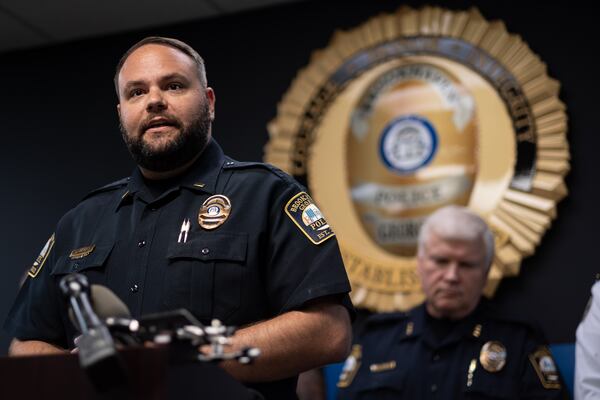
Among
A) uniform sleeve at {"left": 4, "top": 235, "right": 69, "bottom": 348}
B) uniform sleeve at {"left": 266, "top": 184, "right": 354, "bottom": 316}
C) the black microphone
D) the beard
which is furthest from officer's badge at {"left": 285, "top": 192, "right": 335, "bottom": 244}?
the black microphone

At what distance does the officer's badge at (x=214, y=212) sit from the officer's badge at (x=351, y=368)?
1465 mm

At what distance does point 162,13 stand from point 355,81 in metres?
1.02

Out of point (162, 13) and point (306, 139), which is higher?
point (162, 13)

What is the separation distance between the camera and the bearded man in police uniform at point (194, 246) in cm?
142

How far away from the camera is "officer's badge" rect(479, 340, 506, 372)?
2.70 metres

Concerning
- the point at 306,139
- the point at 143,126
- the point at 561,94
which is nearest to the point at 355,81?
the point at 306,139

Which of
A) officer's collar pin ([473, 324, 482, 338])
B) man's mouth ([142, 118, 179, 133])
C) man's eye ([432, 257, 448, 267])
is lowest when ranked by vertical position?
officer's collar pin ([473, 324, 482, 338])

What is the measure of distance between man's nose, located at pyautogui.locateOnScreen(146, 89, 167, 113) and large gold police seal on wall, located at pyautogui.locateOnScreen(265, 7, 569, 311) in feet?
6.48

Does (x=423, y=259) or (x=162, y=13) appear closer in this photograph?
(x=423, y=259)

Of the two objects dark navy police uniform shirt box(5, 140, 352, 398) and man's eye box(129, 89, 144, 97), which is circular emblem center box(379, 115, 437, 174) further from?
man's eye box(129, 89, 144, 97)

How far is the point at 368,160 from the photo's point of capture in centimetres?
365

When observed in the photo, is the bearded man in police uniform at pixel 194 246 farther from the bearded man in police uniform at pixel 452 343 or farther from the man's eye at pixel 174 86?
the bearded man in police uniform at pixel 452 343

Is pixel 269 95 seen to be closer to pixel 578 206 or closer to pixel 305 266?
pixel 578 206

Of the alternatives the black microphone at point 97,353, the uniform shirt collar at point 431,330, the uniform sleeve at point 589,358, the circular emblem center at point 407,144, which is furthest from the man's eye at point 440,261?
the black microphone at point 97,353
